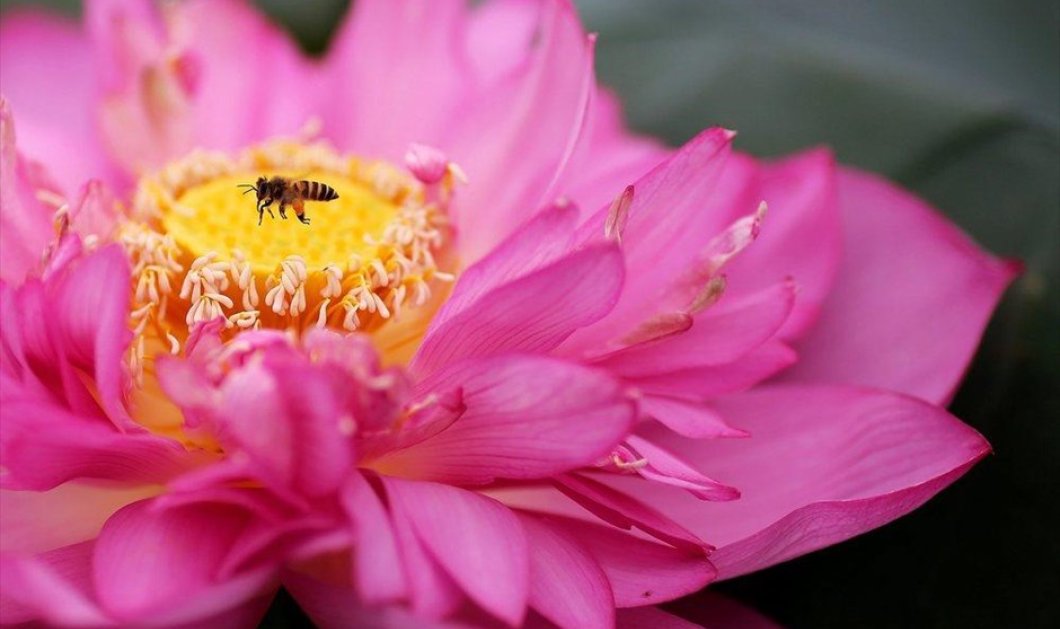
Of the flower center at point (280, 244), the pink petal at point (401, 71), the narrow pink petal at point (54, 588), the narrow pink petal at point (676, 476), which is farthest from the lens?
the pink petal at point (401, 71)

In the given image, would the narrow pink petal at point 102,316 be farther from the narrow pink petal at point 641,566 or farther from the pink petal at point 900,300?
the pink petal at point 900,300

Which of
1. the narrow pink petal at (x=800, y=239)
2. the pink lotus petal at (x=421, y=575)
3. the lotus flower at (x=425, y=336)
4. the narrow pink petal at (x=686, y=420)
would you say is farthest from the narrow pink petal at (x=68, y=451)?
the narrow pink petal at (x=800, y=239)

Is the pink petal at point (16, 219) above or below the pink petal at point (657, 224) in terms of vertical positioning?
below

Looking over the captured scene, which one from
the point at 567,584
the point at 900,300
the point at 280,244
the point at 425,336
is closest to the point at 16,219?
the point at 280,244

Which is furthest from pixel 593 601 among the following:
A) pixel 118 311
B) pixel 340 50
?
pixel 340 50

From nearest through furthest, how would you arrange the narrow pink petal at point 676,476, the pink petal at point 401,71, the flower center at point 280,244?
the narrow pink petal at point 676,476 < the flower center at point 280,244 < the pink petal at point 401,71

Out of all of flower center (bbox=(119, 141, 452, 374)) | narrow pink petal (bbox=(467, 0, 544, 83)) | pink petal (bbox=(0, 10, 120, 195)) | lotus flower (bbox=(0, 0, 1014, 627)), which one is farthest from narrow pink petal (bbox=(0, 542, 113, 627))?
narrow pink petal (bbox=(467, 0, 544, 83))
